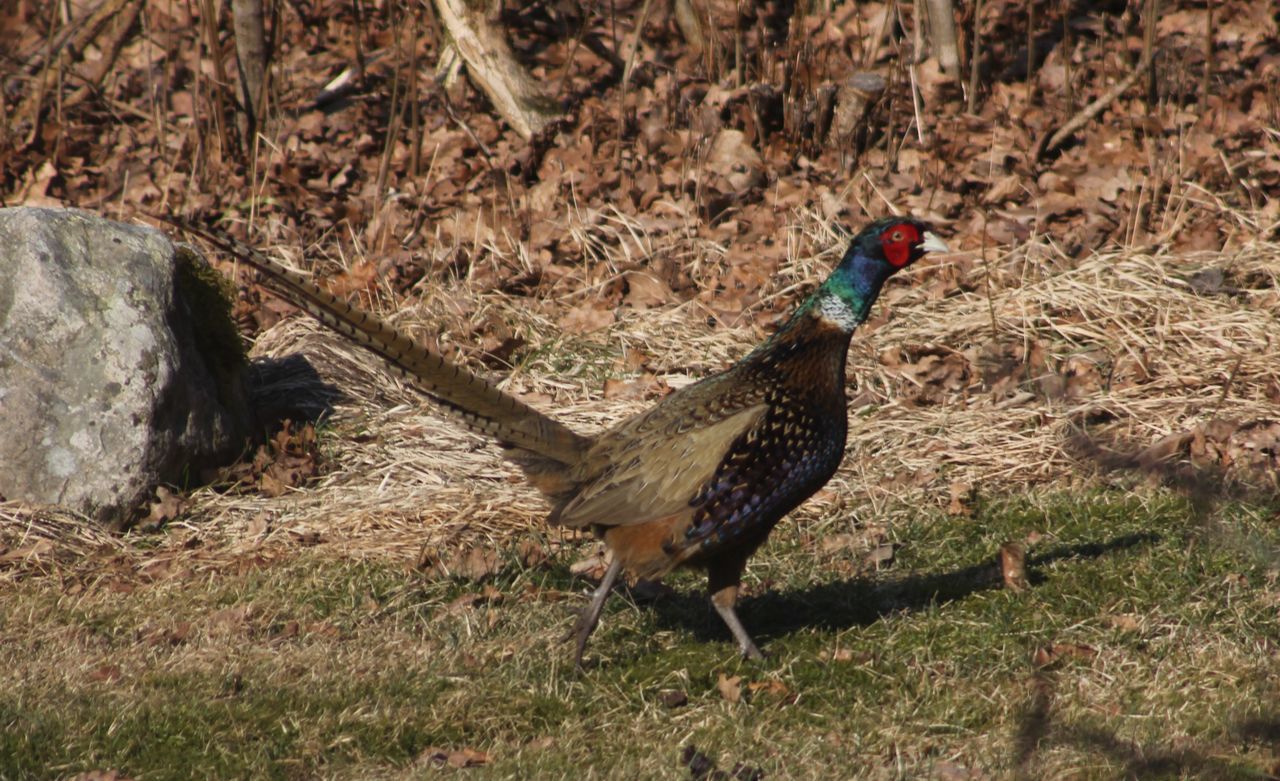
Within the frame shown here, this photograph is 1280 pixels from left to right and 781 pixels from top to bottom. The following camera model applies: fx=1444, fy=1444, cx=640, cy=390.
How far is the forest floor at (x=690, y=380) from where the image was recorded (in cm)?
477

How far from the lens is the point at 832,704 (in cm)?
496

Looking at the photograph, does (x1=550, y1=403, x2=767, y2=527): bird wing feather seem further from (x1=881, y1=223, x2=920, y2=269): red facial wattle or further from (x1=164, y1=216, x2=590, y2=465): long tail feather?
(x1=881, y1=223, x2=920, y2=269): red facial wattle

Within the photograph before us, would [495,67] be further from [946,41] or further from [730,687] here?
[730,687]

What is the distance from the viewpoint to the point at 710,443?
527 centimetres

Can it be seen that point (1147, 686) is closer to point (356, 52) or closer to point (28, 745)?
point (28, 745)

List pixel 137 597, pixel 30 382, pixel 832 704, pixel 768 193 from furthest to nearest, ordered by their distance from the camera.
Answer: pixel 768 193 → pixel 30 382 → pixel 137 597 → pixel 832 704

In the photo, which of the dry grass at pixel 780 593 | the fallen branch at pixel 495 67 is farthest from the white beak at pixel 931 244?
the fallen branch at pixel 495 67

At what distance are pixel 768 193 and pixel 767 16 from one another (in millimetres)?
2776

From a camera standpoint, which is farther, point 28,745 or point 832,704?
point 832,704

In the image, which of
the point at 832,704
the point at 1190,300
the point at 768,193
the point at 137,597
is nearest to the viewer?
the point at 832,704

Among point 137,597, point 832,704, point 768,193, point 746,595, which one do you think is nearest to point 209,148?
point 768,193

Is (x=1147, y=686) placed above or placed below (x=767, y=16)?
below

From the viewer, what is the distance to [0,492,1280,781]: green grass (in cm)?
455

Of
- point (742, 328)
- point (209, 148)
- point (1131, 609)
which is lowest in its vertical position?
point (1131, 609)
